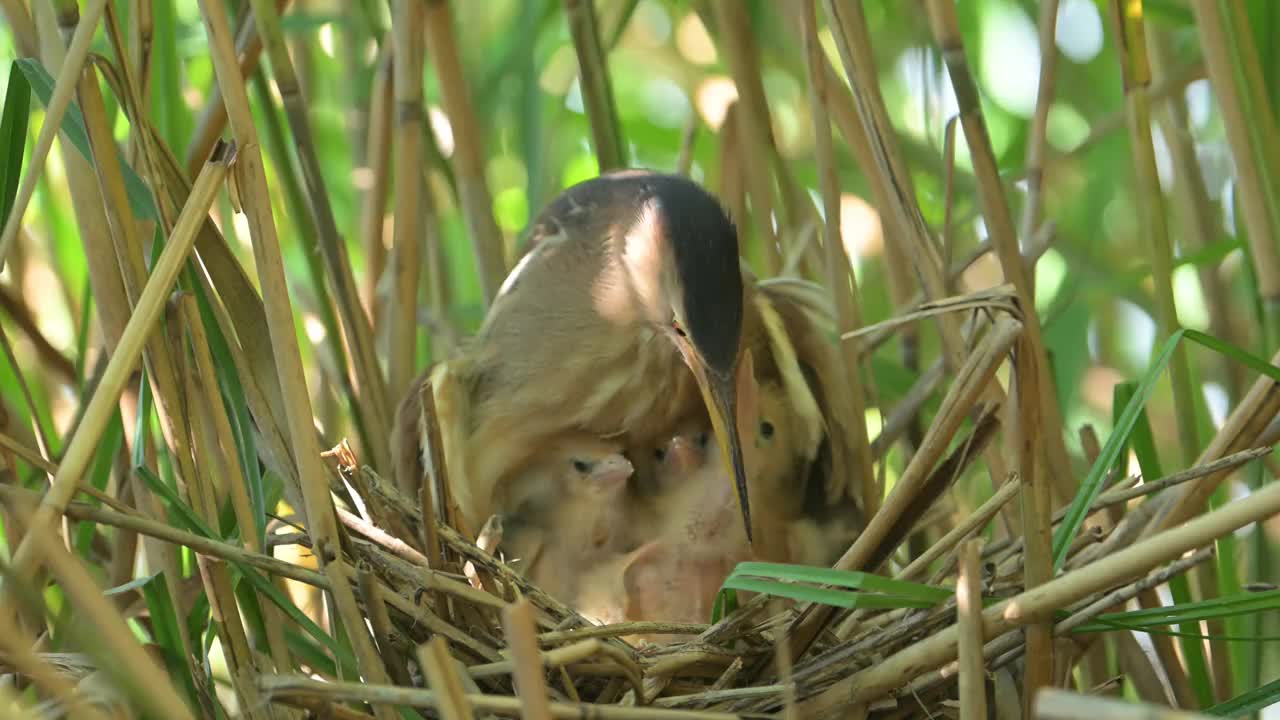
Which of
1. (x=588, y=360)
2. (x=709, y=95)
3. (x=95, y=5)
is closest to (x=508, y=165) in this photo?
(x=709, y=95)

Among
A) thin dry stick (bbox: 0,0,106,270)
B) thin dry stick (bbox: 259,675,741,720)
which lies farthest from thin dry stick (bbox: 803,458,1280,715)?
thin dry stick (bbox: 0,0,106,270)

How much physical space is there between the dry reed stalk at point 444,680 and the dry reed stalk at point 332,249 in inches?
24.0

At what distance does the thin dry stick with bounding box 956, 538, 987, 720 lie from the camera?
78cm

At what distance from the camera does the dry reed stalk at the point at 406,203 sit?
127cm

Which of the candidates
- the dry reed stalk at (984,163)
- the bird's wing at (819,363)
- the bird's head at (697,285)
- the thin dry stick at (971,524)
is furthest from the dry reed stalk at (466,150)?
the thin dry stick at (971,524)

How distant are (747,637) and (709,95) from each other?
0.98m

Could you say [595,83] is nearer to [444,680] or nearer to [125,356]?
[125,356]

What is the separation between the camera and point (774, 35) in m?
1.82

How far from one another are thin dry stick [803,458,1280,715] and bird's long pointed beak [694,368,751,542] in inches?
12.5

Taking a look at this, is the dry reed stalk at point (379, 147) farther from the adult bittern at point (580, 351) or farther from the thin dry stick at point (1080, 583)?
the thin dry stick at point (1080, 583)

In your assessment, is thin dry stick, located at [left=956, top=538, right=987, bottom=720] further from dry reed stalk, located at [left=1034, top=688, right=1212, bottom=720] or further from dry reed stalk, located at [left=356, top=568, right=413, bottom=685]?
dry reed stalk, located at [left=356, top=568, right=413, bottom=685]

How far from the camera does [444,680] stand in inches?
26.6

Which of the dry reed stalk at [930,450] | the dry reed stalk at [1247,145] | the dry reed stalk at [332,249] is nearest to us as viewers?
the dry reed stalk at [930,450]

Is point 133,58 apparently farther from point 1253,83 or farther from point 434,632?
point 1253,83
